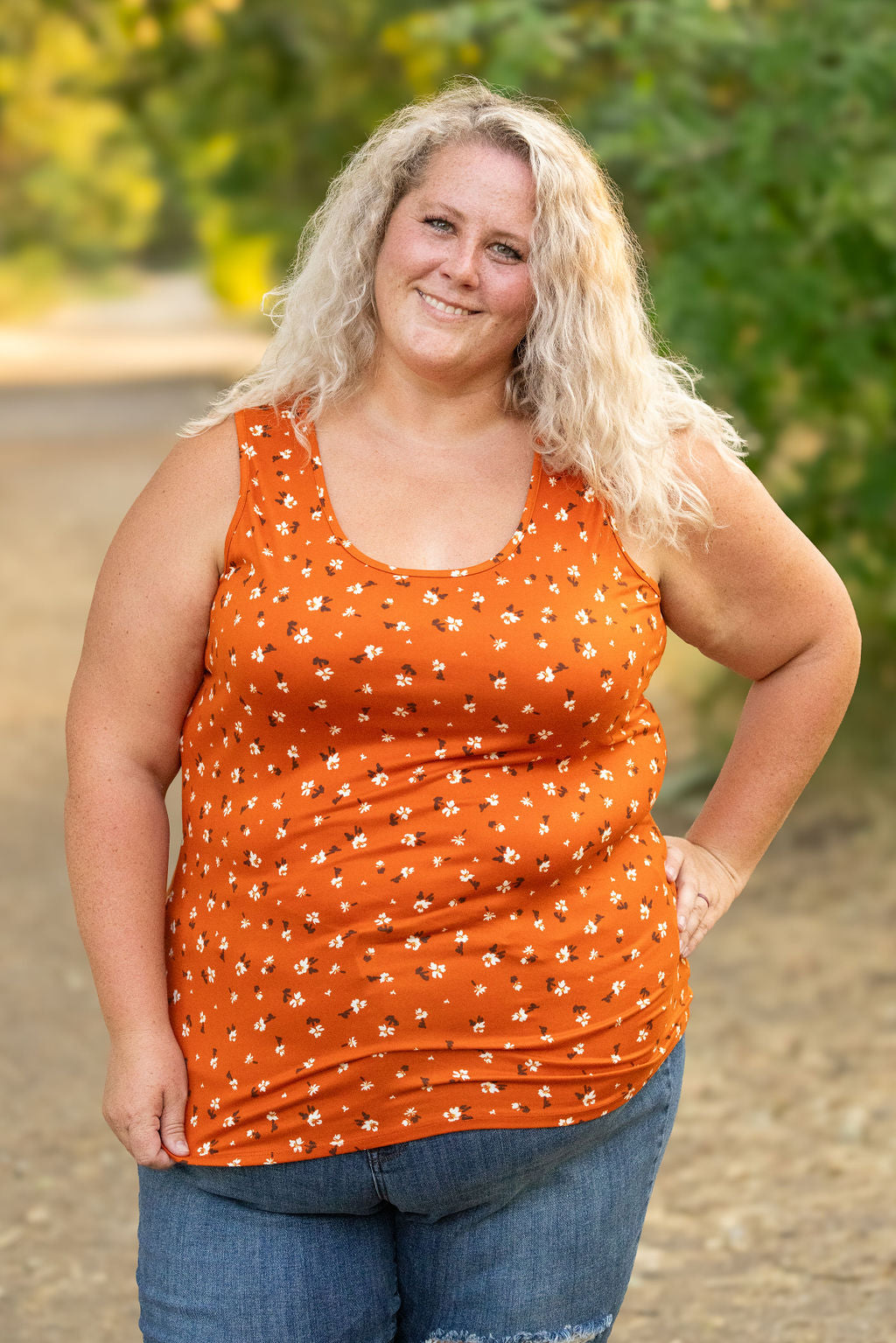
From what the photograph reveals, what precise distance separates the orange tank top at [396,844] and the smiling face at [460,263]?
211mm

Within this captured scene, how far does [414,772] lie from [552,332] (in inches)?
23.1

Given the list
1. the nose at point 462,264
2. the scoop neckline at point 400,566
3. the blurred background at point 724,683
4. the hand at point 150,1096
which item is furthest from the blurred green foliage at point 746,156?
the hand at point 150,1096

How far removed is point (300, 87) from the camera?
8.51m

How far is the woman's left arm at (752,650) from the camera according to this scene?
1.98 metres

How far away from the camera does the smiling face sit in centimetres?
188

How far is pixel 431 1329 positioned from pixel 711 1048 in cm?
288

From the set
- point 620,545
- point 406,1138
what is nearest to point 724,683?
point 620,545

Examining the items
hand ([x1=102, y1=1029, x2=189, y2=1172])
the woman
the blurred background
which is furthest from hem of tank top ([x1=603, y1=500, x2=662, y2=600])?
the blurred background

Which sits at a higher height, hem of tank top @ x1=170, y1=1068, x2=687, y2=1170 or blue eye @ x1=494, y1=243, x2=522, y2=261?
blue eye @ x1=494, y1=243, x2=522, y2=261

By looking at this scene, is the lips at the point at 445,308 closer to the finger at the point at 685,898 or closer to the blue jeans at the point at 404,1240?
the finger at the point at 685,898

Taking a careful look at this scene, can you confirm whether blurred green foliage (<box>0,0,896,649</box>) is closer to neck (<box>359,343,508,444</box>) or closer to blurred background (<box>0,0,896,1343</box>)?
blurred background (<box>0,0,896,1343</box>)

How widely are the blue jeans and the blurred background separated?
153 centimetres

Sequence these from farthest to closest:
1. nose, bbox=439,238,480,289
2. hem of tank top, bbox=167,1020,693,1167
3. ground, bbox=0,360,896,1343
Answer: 1. ground, bbox=0,360,896,1343
2. nose, bbox=439,238,480,289
3. hem of tank top, bbox=167,1020,693,1167

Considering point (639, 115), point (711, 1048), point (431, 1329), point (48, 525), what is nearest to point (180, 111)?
point (48, 525)
